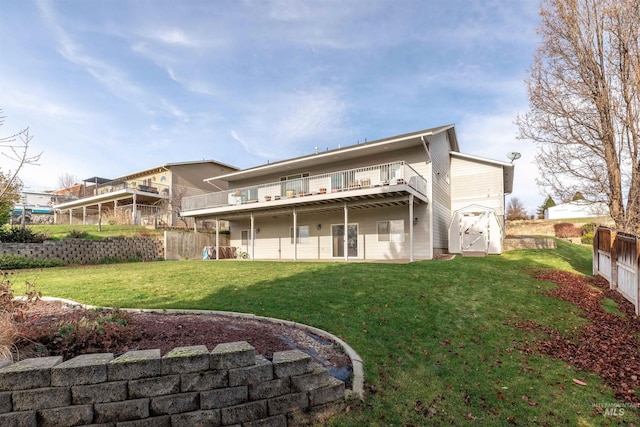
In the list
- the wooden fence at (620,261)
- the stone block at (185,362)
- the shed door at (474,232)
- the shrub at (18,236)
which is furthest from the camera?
the shed door at (474,232)

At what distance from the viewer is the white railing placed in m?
13.9

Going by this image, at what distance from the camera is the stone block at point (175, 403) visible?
9.19ft

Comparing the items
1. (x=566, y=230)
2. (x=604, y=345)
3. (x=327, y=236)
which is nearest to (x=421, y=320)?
(x=604, y=345)

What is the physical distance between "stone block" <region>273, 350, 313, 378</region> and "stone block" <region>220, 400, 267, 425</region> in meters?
0.31

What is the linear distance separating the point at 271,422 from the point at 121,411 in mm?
1335

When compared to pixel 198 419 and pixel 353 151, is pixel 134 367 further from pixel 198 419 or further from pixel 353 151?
pixel 353 151

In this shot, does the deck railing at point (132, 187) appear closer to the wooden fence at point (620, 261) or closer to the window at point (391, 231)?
the window at point (391, 231)

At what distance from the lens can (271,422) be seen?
307 centimetres

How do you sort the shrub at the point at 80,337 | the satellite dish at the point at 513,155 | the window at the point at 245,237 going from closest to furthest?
the shrub at the point at 80,337 → the satellite dish at the point at 513,155 → the window at the point at 245,237

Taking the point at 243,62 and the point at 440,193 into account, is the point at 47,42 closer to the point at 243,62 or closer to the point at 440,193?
the point at 243,62

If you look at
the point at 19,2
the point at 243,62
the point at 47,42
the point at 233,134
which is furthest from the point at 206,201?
the point at 19,2

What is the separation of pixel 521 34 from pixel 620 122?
15.8ft

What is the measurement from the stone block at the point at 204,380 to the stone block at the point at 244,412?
0.77ft

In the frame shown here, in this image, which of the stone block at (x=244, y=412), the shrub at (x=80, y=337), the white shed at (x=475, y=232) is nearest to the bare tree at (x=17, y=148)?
the shrub at (x=80, y=337)
